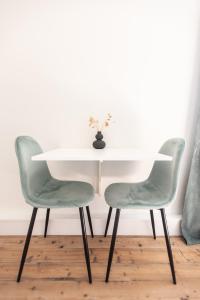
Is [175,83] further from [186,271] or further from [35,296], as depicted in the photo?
[35,296]

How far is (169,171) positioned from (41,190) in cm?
85

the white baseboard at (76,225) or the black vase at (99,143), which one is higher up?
the black vase at (99,143)

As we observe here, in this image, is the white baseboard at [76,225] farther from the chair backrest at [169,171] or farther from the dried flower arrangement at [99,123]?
the dried flower arrangement at [99,123]

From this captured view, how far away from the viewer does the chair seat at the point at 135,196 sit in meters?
1.22

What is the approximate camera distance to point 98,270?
135 centimetres

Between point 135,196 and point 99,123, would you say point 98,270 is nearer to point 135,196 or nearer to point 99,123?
point 135,196

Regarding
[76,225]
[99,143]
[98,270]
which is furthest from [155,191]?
[76,225]

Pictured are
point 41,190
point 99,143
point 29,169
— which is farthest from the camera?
point 99,143

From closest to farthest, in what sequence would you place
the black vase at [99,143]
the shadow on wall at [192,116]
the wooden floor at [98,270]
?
1. the wooden floor at [98,270]
2. the black vase at [99,143]
3. the shadow on wall at [192,116]

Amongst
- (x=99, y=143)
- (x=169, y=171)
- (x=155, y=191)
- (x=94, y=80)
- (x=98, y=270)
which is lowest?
(x=98, y=270)

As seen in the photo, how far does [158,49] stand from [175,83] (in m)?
0.30

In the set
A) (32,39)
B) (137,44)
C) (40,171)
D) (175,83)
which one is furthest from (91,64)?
(40,171)

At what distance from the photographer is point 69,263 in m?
1.42

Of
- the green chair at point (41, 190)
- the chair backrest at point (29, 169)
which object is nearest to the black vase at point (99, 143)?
the green chair at point (41, 190)
